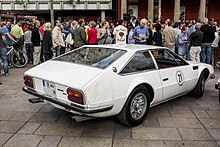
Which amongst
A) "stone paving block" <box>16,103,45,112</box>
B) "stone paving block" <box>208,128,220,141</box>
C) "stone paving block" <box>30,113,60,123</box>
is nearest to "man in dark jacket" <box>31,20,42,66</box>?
"stone paving block" <box>16,103,45,112</box>

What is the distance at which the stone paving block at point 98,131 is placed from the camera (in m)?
3.70

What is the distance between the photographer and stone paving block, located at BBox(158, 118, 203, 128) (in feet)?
13.4

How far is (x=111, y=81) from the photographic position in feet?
11.4

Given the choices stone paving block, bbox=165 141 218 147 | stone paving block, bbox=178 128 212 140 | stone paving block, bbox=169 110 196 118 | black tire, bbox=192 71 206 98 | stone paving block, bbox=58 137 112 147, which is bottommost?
stone paving block, bbox=165 141 218 147

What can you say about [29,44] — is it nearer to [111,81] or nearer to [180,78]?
[180,78]

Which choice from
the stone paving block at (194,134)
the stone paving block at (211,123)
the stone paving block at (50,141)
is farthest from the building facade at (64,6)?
the stone paving block at (194,134)

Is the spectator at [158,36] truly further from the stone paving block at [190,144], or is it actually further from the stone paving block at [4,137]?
the stone paving block at [4,137]

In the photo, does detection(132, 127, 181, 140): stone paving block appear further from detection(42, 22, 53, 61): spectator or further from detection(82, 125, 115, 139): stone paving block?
detection(42, 22, 53, 61): spectator

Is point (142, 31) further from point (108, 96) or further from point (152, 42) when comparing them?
point (108, 96)

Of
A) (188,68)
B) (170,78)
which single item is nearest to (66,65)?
(170,78)

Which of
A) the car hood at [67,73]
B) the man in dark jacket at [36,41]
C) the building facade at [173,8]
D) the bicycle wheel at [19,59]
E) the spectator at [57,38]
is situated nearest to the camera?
the car hood at [67,73]

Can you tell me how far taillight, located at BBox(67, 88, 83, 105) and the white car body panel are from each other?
63 millimetres

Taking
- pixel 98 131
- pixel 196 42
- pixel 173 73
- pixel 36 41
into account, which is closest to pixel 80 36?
pixel 36 41

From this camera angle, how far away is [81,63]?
157 inches
